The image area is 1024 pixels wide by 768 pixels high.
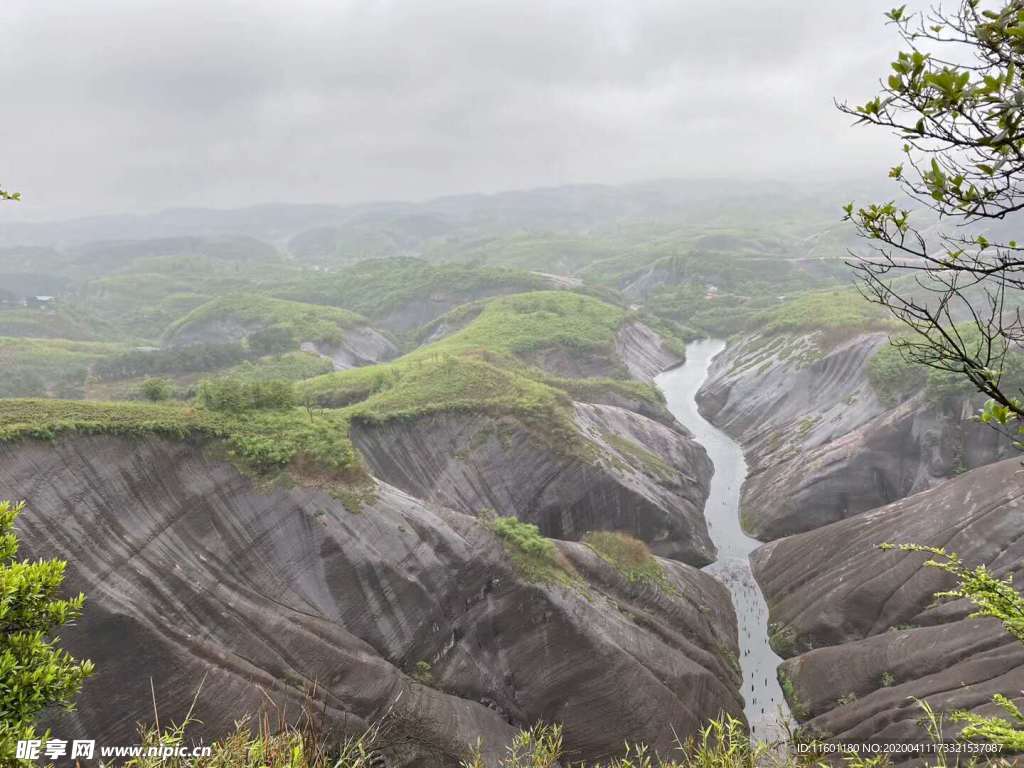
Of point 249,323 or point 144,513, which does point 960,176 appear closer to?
point 144,513

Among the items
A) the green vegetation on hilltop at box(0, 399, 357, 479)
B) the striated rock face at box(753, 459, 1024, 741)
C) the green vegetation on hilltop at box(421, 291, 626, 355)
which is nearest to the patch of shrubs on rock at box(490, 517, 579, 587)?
the green vegetation on hilltop at box(0, 399, 357, 479)

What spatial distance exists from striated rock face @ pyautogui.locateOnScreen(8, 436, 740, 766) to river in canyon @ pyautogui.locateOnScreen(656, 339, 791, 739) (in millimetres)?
2082

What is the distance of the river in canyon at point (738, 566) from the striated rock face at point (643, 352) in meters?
5.56

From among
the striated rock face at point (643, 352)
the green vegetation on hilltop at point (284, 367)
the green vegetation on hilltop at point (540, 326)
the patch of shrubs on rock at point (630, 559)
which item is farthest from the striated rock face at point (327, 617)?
the striated rock face at point (643, 352)

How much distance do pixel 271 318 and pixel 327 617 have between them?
116m

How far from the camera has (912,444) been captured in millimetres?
49000

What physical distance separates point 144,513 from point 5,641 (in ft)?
56.9

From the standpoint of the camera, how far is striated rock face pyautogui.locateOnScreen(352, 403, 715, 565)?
4181 centimetres

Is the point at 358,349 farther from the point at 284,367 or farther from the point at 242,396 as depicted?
the point at 242,396

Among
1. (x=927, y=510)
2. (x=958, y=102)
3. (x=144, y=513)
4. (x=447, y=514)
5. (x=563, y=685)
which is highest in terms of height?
(x=958, y=102)

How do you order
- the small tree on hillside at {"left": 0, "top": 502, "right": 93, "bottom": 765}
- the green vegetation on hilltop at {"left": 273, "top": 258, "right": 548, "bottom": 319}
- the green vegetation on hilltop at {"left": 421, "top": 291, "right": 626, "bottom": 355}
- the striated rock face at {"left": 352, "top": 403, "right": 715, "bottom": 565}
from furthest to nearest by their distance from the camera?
the green vegetation on hilltop at {"left": 273, "top": 258, "right": 548, "bottom": 319}
the green vegetation on hilltop at {"left": 421, "top": 291, "right": 626, "bottom": 355}
the striated rock face at {"left": 352, "top": 403, "right": 715, "bottom": 565}
the small tree on hillside at {"left": 0, "top": 502, "right": 93, "bottom": 765}

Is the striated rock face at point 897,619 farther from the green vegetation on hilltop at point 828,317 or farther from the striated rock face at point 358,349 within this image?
the striated rock face at point 358,349

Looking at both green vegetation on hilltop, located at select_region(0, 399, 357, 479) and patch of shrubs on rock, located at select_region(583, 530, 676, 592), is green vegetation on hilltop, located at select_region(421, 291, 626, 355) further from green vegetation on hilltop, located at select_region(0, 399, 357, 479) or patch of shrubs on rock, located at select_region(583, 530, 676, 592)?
green vegetation on hilltop, located at select_region(0, 399, 357, 479)

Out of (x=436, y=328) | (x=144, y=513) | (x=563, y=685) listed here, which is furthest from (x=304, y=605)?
(x=436, y=328)
